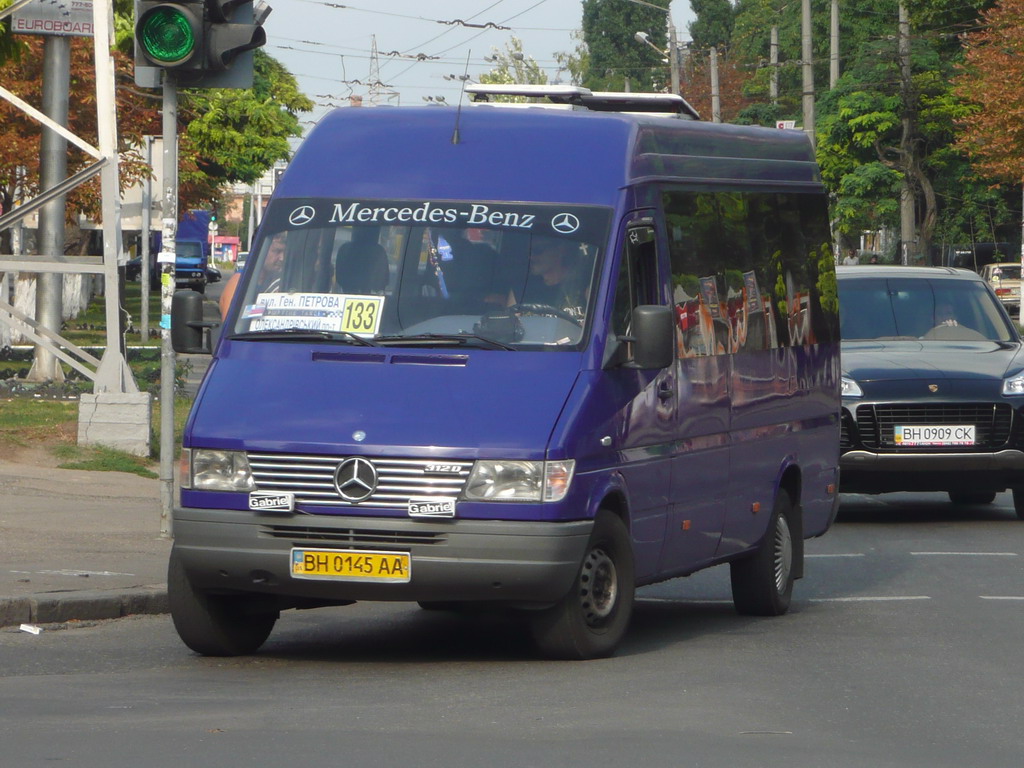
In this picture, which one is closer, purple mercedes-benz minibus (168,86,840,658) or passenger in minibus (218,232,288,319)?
purple mercedes-benz minibus (168,86,840,658)

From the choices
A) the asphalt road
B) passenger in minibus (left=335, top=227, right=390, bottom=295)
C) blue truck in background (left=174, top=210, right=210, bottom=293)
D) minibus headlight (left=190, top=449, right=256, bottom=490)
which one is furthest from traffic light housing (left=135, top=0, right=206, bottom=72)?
blue truck in background (left=174, top=210, right=210, bottom=293)

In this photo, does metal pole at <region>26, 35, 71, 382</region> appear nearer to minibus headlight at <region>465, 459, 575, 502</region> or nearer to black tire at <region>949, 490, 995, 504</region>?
black tire at <region>949, 490, 995, 504</region>

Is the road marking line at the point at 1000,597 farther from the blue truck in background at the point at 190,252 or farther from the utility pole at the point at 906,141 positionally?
the blue truck in background at the point at 190,252

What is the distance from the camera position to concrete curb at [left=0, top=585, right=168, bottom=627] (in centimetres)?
991

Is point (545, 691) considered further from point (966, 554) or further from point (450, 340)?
point (966, 554)

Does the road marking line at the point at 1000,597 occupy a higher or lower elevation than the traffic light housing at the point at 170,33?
lower

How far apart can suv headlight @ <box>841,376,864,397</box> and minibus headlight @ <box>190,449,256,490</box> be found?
7527 millimetres

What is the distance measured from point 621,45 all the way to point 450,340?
13661cm

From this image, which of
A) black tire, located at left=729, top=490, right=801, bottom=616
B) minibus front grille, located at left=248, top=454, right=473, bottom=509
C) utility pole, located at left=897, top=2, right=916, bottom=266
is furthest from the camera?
utility pole, located at left=897, top=2, right=916, bottom=266

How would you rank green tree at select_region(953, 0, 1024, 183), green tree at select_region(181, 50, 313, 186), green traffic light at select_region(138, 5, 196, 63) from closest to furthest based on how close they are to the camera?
green traffic light at select_region(138, 5, 196, 63) → green tree at select_region(953, 0, 1024, 183) → green tree at select_region(181, 50, 313, 186)

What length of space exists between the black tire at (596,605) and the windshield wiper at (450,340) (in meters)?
0.87

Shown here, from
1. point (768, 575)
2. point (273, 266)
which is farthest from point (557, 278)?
point (768, 575)

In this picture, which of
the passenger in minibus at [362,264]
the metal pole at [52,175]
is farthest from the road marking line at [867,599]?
the metal pole at [52,175]

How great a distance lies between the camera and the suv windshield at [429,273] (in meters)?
8.90
